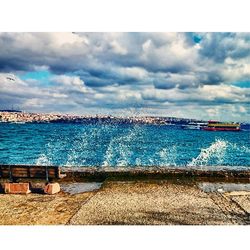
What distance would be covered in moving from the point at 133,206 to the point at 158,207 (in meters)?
0.61

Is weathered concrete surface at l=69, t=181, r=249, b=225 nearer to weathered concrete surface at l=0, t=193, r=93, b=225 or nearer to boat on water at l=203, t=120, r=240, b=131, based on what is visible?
weathered concrete surface at l=0, t=193, r=93, b=225

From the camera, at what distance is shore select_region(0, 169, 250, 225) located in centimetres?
744

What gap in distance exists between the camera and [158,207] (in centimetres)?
835

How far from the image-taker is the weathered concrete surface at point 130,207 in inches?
293

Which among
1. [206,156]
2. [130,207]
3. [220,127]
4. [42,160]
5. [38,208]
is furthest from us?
[220,127]

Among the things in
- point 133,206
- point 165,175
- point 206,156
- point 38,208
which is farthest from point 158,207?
point 206,156

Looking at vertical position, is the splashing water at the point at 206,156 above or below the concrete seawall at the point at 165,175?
below

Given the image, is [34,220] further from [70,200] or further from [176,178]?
[176,178]

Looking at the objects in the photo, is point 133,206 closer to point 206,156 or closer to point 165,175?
point 165,175

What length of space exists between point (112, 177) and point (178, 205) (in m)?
3.87

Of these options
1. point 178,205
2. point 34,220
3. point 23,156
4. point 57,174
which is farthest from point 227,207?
point 23,156

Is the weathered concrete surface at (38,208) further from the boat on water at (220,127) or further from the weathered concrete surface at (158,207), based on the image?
the boat on water at (220,127)

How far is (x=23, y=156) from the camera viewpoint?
105 ft

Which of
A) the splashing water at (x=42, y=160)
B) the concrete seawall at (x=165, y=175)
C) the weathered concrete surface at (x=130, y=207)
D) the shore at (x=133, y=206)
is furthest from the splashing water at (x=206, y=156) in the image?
the weathered concrete surface at (x=130, y=207)
